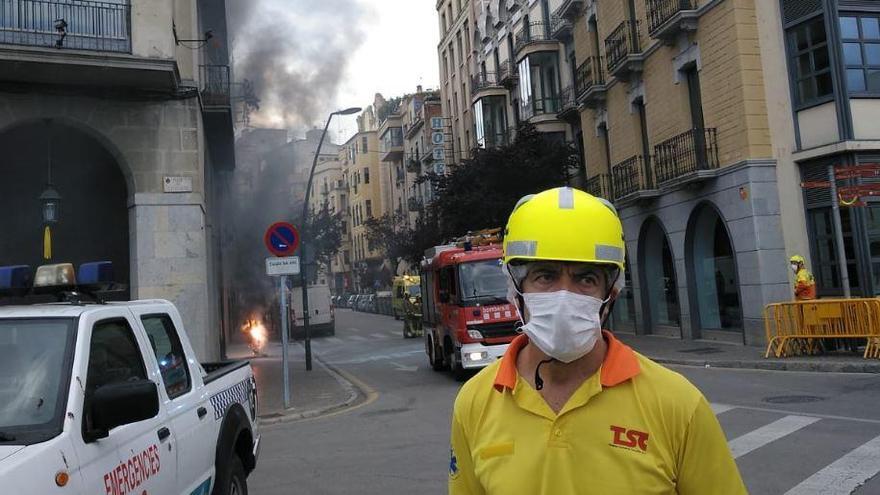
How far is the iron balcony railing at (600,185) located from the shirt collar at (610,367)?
884 inches

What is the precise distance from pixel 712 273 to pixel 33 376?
1755 cm

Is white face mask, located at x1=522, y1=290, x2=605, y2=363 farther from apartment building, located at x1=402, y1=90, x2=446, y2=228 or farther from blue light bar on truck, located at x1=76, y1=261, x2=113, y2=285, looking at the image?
apartment building, located at x1=402, y1=90, x2=446, y2=228

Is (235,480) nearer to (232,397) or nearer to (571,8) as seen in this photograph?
(232,397)

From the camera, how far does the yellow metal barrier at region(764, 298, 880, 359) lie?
1203cm

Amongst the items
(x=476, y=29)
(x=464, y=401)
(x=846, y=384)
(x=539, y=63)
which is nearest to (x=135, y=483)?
(x=464, y=401)

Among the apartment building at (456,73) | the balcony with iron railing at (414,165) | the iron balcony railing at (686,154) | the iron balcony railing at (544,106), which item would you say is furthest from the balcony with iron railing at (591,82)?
the balcony with iron railing at (414,165)

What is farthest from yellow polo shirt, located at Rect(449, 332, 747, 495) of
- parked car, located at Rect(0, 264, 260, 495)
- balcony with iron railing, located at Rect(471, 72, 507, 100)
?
balcony with iron railing, located at Rect(471, 72, 507, 100)

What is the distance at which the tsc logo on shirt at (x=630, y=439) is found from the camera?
163 cm

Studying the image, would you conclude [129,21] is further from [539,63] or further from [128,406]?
[539,63]

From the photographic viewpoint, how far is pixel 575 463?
1.63 metres

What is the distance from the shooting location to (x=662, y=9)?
18.8 m

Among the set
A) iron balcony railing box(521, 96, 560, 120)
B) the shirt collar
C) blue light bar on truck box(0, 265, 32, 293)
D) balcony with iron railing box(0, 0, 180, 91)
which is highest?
iron balcony railing box(521, 96, 560, 120)

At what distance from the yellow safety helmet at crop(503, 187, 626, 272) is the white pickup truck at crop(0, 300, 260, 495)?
1955mm

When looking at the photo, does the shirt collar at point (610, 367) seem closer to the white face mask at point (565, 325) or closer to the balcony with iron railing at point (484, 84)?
the white face mask at point (565, 325)
